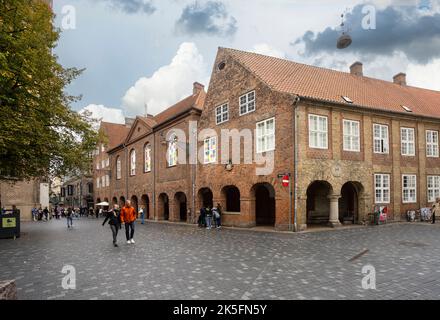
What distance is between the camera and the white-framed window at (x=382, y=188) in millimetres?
21188

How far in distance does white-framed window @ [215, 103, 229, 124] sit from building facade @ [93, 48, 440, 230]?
0.09 metres

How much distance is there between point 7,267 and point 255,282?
23.1ft

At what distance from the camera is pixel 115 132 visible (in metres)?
54.8

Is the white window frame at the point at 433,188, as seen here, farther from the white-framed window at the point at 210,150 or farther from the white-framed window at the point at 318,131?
the white-framed window at the point at 210,150

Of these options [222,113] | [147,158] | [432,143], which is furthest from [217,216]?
[432,143]

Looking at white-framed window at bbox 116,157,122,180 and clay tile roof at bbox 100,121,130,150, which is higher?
clay tile roof at bbox 100,121,130,150

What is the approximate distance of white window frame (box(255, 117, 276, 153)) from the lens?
64.0 ft

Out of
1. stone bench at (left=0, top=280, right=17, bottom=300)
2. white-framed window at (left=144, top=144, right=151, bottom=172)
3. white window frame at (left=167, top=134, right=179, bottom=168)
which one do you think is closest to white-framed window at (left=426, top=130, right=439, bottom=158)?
white window frame at (left=167, top=134, right=179, bottom=168)

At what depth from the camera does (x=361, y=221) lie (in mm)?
20469

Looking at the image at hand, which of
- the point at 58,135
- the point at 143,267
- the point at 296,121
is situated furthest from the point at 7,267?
the point at 296,121

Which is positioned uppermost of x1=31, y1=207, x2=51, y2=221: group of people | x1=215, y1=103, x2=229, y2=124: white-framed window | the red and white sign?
x1=215, y1=103, x2=229, y2=124: white-framed window

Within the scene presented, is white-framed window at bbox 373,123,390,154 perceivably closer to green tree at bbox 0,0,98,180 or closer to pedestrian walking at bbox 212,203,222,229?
pedestrian walking at bbox 212,203,222,229

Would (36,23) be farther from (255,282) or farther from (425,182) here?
(425,182)

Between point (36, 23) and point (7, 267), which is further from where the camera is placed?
point (36, 23)
